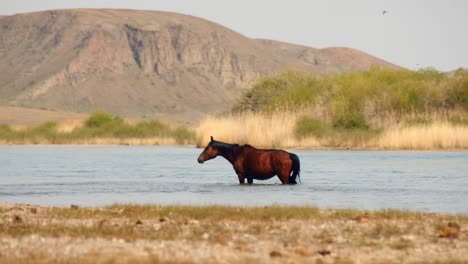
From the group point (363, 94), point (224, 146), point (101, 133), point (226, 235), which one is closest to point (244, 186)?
point (224, 146)

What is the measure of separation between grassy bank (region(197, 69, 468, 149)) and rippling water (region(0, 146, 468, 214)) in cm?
409

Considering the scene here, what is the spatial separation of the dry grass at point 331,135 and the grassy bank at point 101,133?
16.3m

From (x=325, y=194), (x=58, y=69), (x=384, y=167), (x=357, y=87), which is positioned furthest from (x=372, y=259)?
(x=58, y=69)

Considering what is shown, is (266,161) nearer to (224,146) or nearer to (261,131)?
(224,146)

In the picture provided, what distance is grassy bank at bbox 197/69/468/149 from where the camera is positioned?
153 feet

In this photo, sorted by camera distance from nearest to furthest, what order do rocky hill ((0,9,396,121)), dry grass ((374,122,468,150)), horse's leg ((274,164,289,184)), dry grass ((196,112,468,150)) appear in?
horse's leg ((274,164,289,184)) < dry grass ((374,122,468,150)) < dry grass ((196,112,468,150)) < rocky hill ((0,9,396,121))

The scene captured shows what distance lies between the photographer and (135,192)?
83.7ft

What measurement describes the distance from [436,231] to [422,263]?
10.2 ft

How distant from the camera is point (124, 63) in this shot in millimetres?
172000

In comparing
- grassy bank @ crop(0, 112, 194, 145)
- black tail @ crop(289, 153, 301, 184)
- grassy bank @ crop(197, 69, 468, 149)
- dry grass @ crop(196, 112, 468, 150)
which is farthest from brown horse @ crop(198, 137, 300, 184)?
grassy bank @ crop(0, 112, 194, 145)

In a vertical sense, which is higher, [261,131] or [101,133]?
[101,133]

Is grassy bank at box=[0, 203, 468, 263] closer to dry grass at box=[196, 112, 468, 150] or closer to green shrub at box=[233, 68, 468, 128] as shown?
dry grass at box=[196, 112, 468, 150]

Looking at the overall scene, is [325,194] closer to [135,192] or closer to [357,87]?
[135,192]

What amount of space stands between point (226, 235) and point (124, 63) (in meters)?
159
